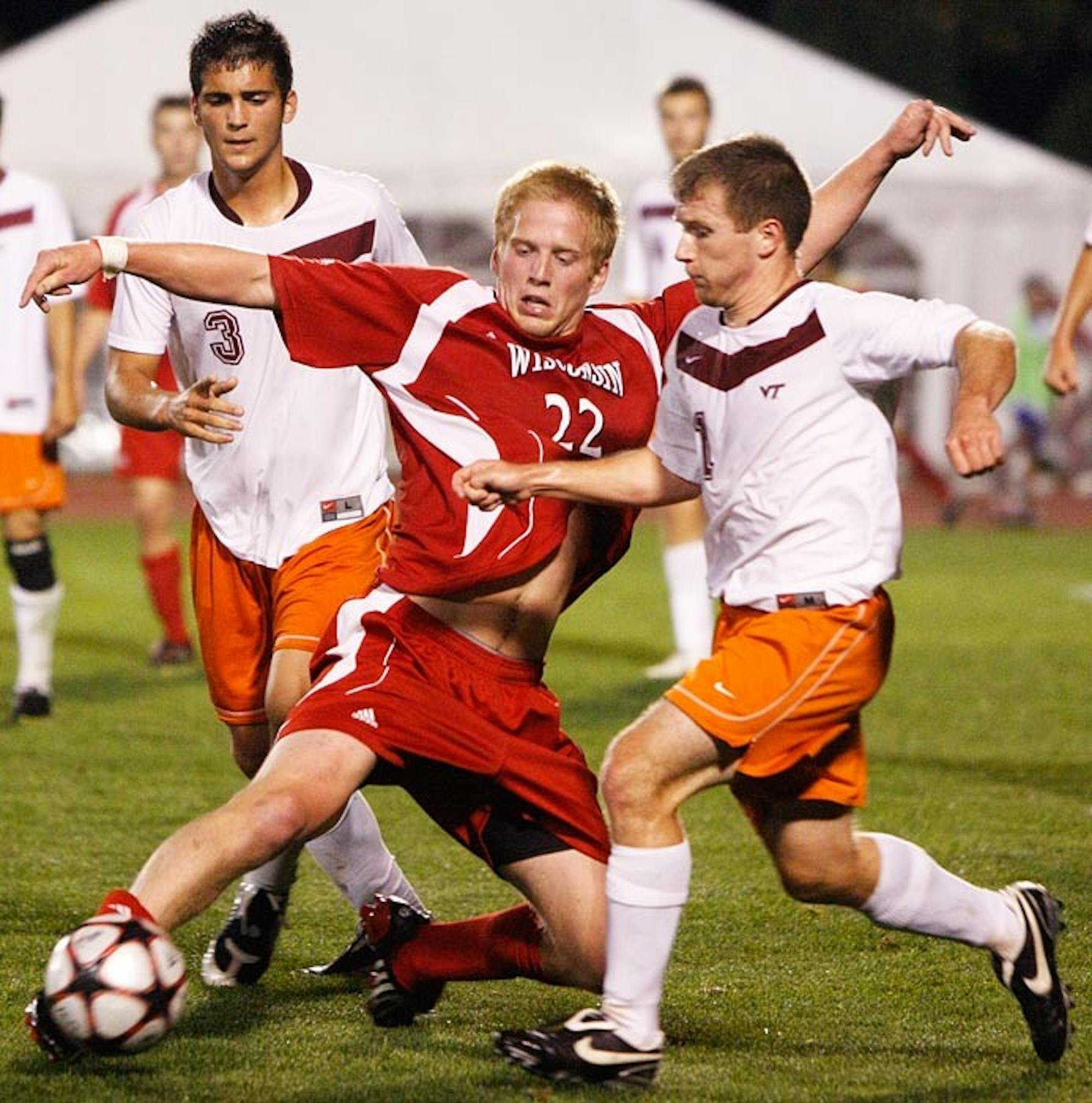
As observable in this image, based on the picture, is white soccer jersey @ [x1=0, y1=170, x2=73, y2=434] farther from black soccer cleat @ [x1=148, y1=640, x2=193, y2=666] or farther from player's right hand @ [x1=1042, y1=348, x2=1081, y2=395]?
player's right hand @ [x1=1042, y1=348, x2=1081, y2=395]

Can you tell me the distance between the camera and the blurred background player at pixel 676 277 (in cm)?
1030

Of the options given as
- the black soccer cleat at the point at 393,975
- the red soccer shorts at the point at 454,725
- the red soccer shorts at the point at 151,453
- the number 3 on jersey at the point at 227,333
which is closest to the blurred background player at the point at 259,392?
the number 3 on jersey at the point at 227,333

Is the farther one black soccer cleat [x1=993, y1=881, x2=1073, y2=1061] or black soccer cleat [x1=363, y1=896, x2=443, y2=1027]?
black soccer cleat [x1=363, y1=896, x2=443, y2=1027]

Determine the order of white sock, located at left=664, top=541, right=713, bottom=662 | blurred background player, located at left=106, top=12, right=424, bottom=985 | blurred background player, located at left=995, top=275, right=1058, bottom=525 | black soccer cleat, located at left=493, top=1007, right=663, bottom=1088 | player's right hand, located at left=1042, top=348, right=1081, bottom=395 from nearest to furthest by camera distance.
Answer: black soccer cleat, located at left=493, top=1007, right=663, bottom=1088 < blurred background player, located at left=106, top=12, right=424, bottom=985 < player's right hand, located at left=1042, top=348, right=1081, bottom=395 < white sock, located at left=664, top=541, right=713, bottom=662 < blurred background player, located at left=995, top=275, right=1058, bottom=525

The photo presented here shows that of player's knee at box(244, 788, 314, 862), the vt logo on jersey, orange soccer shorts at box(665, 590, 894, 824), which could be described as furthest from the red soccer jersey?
player's knee at box(244, 788, 314, 862)

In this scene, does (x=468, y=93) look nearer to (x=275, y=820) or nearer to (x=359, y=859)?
(x=359, y=859)

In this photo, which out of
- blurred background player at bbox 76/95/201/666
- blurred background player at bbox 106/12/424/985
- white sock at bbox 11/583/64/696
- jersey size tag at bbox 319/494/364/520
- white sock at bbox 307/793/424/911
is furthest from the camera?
blurred background player at bbox 76/95/201/666

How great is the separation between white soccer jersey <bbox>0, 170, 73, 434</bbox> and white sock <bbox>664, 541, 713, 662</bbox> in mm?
2891

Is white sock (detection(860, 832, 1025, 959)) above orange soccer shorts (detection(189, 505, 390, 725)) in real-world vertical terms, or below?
below

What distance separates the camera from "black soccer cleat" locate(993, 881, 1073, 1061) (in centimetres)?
462

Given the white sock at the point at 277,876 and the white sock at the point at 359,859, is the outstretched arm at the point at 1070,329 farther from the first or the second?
the white sock at the point at 277,876

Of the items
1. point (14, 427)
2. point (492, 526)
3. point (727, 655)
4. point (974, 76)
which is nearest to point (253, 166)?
point (492, 526)

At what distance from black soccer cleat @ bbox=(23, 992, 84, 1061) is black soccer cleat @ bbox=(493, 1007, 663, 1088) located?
841 mm

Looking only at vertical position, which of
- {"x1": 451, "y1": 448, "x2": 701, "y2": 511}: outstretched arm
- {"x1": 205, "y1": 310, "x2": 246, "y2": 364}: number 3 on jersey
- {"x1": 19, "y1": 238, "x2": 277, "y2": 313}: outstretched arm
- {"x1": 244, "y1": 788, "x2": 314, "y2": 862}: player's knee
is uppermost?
{"x1": 19, "y1": 238, "x2": 277, "y2": 313}: outstretched arm
